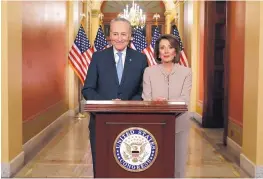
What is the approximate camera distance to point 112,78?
295cm

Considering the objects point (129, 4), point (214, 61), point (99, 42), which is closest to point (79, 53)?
point (99, 42)

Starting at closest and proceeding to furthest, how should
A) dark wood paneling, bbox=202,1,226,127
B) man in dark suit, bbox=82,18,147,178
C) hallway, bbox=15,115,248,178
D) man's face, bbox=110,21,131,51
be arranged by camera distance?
man's face, bbox=110,21,131,51 < man in dark suit, bbox=82,18,147,178 < hallway, bbox=15,115,248,178 < dark wood paneling, bbox=202,1,226,127

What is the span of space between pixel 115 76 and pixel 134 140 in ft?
2.72

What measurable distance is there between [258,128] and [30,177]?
2639mm

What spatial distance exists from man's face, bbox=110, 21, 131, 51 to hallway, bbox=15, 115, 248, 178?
8.33 ft

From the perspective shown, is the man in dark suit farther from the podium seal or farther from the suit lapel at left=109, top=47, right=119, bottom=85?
the podium seal

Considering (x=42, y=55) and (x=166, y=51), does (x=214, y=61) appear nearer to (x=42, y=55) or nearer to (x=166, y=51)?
(x=42, y=55)

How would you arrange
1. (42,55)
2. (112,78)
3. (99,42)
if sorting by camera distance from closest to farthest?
1. (112,78)
2. (42,55)
3. (99,42)

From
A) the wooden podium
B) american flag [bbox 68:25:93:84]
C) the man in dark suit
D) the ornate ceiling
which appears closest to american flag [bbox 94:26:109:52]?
american flag [bbox 68:25:93:84]

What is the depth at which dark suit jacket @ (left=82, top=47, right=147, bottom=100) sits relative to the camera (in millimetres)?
2932

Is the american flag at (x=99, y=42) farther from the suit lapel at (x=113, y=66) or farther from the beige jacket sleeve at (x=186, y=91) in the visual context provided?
the beige jacket sleeve at (x=186, y=91)

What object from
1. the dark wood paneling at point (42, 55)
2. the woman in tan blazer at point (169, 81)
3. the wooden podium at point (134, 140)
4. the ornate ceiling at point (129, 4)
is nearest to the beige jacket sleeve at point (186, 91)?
the woman in tan blazer at point (169, 81)

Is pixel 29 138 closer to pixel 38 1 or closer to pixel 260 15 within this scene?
pixel 38 1

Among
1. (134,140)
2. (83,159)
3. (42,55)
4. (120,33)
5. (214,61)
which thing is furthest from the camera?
(214,61)
